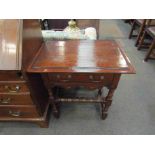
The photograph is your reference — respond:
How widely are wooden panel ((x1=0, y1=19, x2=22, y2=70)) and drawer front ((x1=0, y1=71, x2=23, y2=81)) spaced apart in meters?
0.06

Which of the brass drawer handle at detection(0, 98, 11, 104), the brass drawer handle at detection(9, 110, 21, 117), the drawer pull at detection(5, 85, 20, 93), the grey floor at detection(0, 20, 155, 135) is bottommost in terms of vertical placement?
the grey floor at detection(0, 20, 155, 135)

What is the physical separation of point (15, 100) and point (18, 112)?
169 mm

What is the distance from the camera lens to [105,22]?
177 inches

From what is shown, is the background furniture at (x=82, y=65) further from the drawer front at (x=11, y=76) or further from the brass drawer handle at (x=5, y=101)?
the brass drawer handle at (x=5, y=101)

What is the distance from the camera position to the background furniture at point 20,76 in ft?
3.27

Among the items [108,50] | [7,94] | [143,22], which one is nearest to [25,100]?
[7,94]

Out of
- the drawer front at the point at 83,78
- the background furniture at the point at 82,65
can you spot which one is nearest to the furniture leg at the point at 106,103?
the background furniture at the point at 82,65

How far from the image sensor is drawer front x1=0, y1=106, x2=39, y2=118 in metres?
1.32

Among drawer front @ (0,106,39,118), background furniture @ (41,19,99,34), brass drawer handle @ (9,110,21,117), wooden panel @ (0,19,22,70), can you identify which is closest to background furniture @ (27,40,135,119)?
wooden panel @ (0,19,22,70)

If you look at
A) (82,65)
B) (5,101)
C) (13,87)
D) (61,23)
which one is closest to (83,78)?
(82,65)

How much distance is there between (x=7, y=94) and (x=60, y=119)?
643 millimetres

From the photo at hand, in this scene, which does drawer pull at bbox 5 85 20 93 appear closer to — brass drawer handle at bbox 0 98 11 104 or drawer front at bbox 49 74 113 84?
brass drawer handle at bbox 0 98 11 104
